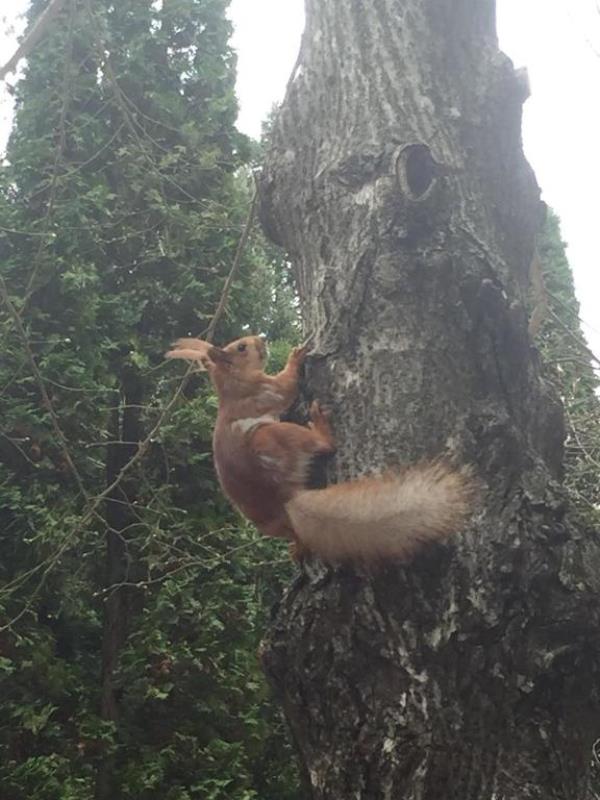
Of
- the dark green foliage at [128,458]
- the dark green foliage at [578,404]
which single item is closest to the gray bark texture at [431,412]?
the dark green foliage at [578,404]

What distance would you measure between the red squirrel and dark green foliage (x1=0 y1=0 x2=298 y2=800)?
6.60ft

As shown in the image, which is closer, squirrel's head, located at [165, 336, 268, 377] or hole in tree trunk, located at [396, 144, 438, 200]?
hole in tree trunk, located at [396, 144, 438, 200]

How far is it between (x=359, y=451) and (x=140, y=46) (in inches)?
243

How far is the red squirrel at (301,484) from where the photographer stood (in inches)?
56.0

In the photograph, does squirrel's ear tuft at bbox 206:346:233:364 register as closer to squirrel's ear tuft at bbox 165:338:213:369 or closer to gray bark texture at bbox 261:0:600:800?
squirrel's ear tuft at bbox 165:338:213:369

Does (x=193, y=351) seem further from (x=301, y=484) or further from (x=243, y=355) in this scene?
(x=301, y=484)

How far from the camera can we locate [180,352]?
2033 millimetres

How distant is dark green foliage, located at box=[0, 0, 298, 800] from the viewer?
15.8 feet

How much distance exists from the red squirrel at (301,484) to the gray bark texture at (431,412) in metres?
0.05

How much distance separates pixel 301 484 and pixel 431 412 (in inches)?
10.9

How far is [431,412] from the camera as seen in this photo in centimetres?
158

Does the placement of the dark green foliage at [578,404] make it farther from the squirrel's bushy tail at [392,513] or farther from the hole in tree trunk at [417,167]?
the squirrel's bushy tail at [392,513]

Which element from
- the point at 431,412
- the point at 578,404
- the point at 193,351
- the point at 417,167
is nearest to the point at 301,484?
the point at 431,412

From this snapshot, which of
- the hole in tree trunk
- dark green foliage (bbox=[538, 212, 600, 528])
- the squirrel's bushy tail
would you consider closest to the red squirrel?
the squirrel's bushy tail
